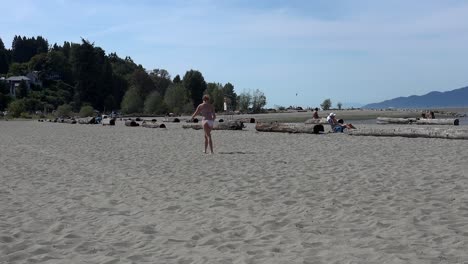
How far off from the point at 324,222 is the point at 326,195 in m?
1.66

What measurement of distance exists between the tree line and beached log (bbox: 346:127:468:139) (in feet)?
269

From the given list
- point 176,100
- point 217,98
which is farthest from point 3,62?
point 176,100

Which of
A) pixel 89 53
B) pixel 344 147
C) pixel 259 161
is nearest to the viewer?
pixel 259 161

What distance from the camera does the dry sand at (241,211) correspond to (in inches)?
188

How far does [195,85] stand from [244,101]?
49.0 feet

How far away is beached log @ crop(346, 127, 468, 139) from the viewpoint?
1738 centimetres

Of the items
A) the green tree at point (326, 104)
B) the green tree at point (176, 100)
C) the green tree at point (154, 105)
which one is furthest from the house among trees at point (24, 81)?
the green tree at point (326, 104)

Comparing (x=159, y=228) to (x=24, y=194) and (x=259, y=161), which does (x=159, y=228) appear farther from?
(x=259, y=161)

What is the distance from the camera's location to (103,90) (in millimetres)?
122938

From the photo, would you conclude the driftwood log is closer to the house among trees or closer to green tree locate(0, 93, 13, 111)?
green tree locate(0, 93, 13, 111)

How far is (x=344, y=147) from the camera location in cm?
1552

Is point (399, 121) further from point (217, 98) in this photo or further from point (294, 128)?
point (217, 98)

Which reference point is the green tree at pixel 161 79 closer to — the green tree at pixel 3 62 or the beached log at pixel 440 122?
the green tree at pixel 3 62

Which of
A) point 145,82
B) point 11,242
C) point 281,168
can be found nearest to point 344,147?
point 281,168
